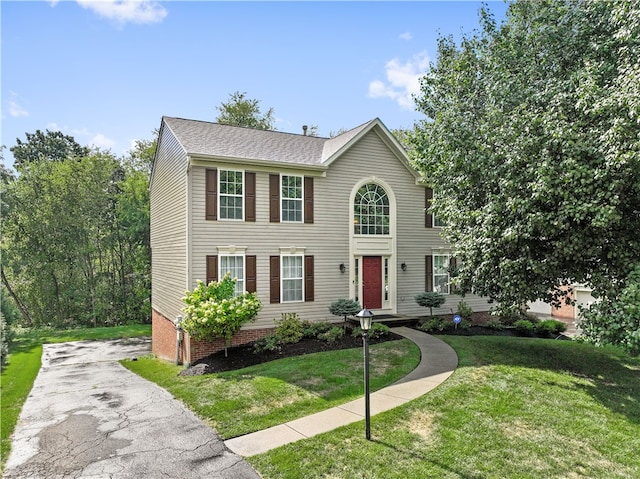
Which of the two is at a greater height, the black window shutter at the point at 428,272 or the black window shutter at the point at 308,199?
the black window shutter at the point at 308,199

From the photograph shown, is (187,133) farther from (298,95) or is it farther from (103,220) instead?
(103,220)

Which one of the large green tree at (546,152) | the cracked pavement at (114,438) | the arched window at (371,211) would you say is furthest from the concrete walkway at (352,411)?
the arched window at (371,211)

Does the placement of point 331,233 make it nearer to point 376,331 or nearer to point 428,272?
point 376,331

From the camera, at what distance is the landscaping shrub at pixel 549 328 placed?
14055 mm

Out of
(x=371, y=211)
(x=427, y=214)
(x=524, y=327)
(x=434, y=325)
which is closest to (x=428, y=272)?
(x=427, y=214)

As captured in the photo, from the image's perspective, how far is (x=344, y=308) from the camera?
13188 mm

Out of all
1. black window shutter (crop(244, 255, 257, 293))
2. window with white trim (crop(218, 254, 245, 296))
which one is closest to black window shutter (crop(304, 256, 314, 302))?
black window shutter (crop(244, 255, 257, 293))

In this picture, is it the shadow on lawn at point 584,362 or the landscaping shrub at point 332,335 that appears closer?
the shadow on lawn at point 584,362

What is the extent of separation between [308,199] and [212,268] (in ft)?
13.5

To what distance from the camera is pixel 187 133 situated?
1339cm

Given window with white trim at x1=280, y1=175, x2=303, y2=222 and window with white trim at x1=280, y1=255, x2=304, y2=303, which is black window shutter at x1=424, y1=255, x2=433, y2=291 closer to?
window with white trim at x1=280, y1=255, x2=304, y2=303

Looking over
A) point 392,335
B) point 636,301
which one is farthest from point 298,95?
point 636,301

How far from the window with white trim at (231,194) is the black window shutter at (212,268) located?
1363 millimetres

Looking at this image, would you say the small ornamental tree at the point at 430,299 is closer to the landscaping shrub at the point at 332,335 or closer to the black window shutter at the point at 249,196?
the landscaping shrub at the point at 332,335
